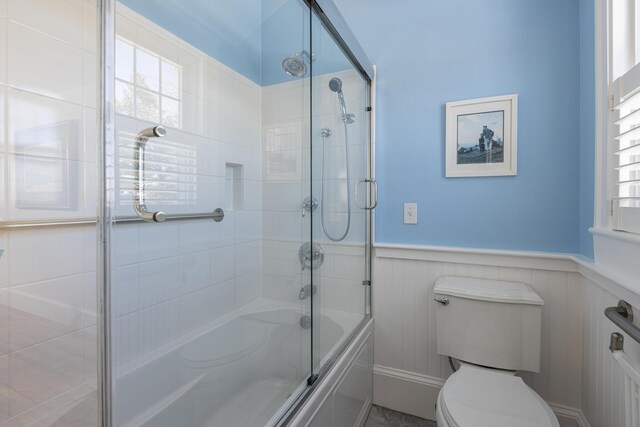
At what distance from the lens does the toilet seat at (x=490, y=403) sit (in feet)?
3.25

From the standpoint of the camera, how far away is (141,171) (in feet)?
3.37

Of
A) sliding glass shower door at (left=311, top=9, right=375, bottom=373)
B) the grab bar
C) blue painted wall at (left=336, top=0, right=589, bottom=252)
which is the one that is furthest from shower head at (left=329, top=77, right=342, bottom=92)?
the grab bar

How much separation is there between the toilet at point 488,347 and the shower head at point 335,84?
1128 millimetres

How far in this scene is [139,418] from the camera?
3.31 feet

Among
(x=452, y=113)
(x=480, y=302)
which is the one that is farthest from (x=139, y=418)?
(x=452, y=113)

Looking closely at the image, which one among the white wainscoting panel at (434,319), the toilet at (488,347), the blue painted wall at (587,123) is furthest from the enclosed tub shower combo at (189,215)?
the blue painted wall at (587,123)

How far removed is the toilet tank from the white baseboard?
36 centimetres

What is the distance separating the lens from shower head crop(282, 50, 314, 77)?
1341 mm

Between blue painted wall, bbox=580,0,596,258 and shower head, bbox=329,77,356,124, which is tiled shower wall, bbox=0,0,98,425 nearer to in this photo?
shower head, bbox=329,77,356,124

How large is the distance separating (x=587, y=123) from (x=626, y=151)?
1.31 ft

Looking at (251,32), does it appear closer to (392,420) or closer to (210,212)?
(210,212)

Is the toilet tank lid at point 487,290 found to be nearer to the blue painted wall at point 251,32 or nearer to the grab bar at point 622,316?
the grab bar at point 622,316

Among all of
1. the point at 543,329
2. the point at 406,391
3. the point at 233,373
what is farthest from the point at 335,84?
the point at 406,391

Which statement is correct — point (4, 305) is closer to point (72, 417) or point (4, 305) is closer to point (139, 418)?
point (72, 417)
